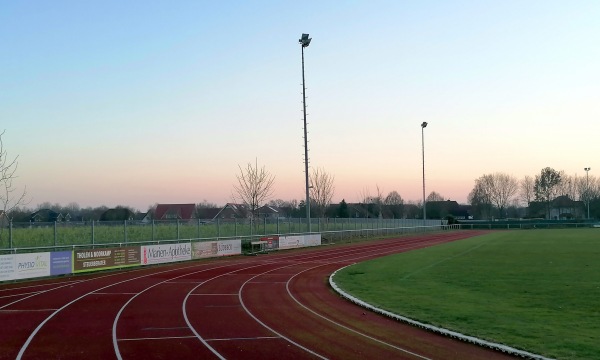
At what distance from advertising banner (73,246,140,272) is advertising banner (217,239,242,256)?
26.6 ft

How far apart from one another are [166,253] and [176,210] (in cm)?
6560

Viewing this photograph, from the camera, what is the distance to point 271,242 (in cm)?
4297

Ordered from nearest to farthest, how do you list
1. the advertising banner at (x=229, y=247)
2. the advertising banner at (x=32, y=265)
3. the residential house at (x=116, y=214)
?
the advertising banner at (x=32, y=265)
the advertising banner at (x=229, y=247)
the residential house at (x=116, y=214)

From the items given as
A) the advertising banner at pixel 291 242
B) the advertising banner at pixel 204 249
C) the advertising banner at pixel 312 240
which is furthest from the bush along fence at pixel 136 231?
the advertising banner at pixel 291 242

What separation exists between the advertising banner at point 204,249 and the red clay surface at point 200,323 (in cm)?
1047

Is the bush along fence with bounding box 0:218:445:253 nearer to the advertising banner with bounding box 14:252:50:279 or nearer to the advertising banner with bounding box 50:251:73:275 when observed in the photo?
the advertising banner with bounding box 50:251:73:275

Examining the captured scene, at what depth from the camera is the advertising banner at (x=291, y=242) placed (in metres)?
44.4

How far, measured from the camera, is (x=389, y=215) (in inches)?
5049

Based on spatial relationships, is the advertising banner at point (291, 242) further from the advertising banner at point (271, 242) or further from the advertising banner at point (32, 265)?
the advertising banner at point (32, 265)

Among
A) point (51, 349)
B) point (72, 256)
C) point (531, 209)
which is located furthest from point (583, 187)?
point (51, 349)

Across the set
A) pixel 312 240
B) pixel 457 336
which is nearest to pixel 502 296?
pixel 457 336

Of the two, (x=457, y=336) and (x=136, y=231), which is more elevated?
(x=136, y=231)

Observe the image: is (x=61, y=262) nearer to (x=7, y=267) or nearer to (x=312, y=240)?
(x=7, y=267)

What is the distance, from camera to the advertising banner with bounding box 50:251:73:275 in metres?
25.7
